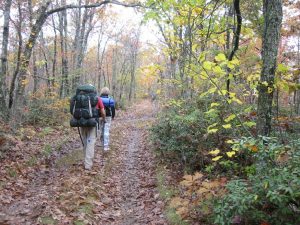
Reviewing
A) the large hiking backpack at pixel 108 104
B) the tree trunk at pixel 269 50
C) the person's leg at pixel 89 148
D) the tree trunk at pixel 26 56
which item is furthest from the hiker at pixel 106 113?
the tree trunk at pixel 269 50

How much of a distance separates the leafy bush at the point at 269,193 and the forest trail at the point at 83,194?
1910 mm

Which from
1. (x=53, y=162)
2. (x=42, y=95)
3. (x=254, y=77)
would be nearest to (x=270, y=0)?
(x=254, y=77)

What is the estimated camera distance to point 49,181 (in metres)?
7.82

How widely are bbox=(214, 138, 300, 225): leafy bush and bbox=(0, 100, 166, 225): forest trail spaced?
191 cm

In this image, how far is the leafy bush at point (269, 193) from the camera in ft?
12.3

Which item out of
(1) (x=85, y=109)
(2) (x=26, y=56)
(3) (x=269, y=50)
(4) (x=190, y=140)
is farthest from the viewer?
(2) (x=26, y=56)

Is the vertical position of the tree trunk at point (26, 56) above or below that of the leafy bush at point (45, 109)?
above

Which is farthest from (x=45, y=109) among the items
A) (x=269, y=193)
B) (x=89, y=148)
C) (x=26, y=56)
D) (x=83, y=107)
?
(x=269, y=193)

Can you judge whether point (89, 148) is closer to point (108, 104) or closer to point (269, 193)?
point (108, 104)

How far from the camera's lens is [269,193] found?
12.0ft

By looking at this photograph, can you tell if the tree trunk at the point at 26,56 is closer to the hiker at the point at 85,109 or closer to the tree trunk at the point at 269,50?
the hiker at the point at 85,109

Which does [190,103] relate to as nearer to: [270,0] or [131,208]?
[131,208]

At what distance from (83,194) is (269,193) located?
4040mm

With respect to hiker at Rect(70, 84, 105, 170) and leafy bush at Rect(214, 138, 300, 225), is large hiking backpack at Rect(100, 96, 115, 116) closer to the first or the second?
hiker at Rect(70, 84, 105, 170)
